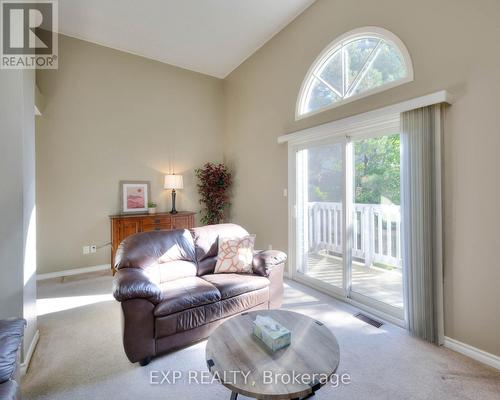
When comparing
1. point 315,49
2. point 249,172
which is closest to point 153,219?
point 249,172

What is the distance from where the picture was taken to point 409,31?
90.8 inches

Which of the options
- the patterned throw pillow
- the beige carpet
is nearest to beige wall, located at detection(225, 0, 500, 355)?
the beige carpet

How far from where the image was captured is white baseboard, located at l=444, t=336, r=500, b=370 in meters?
1.86

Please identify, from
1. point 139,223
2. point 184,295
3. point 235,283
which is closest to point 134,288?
point 184,295

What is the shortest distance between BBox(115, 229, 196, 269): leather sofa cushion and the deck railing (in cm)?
169

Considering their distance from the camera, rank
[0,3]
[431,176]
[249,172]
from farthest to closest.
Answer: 1. [249,172]
2. [431,176]
3. [0,3]

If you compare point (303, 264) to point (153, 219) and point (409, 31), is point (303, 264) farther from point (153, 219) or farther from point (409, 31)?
point (409, 31)

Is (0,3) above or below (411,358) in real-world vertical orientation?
above

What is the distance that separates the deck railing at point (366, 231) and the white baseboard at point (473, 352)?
0.79 meters

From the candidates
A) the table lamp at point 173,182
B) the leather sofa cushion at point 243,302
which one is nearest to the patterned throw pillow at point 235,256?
the leather sofa cushion at point 243,302

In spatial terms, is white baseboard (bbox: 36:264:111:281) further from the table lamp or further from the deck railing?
the deck railing

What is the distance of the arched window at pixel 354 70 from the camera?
2460 mm

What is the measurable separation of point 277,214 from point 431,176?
7.14ft

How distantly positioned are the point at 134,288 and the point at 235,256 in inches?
42.5
